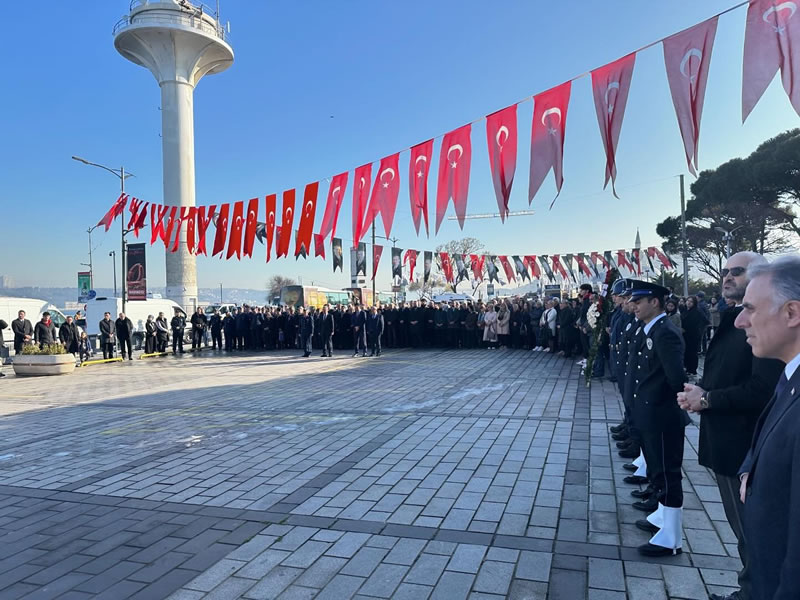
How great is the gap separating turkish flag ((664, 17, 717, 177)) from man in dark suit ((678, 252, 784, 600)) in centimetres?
400

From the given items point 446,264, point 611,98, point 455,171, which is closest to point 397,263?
point 446,264

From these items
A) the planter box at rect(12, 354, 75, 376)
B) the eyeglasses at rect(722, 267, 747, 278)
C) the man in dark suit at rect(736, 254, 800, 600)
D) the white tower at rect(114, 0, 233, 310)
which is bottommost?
the planter box at rect(12, 354, 75, 376)

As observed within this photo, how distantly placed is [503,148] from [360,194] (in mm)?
3420

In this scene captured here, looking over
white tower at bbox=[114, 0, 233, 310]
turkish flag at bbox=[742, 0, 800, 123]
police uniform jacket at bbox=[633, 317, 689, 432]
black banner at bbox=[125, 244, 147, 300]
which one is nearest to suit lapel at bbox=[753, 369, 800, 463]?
police uniform jacket at bbox=[633, 317, 689, 432]

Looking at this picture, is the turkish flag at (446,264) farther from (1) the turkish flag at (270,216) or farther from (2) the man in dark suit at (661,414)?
(2) the man in dark suit at (661,414)

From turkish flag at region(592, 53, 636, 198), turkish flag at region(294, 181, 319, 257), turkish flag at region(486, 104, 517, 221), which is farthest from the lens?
turkish flag at region(294, 181, 319, 257)

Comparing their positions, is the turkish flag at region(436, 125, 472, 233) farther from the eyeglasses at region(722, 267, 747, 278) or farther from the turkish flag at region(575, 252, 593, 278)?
the turkish flag at region(575, 252, 593, 278)

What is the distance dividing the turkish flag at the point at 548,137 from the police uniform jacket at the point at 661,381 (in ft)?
13.3

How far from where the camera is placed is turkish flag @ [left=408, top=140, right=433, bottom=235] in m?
9.58

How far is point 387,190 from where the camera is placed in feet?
33.5

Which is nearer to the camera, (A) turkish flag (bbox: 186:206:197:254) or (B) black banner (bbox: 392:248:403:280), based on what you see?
(A) turkish flag (bbox: 186:206:197:254)

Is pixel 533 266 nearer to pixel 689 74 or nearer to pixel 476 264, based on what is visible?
pixel 476 264

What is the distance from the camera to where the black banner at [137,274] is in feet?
67.6

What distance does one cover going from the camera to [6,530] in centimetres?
439
